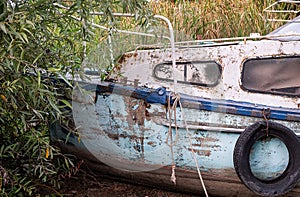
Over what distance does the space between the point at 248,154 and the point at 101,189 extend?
1.62 meters

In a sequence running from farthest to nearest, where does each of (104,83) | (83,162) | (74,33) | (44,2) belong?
(83,162) → (104,83) → (74,33) → (44,2)

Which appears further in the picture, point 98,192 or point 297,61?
point 98,192

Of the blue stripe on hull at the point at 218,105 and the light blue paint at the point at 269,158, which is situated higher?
the blue stripe on hull at the point at 218,105

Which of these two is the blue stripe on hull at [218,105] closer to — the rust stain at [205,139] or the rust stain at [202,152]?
the rust stain at [205,139]

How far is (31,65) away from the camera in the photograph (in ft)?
12.4

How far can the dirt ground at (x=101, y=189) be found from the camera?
219 inches

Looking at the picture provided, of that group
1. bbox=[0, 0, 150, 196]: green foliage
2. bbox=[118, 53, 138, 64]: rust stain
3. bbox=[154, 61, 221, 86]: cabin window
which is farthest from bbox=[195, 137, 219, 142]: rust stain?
bbox=[0, 0, 150, 196]: green foliage

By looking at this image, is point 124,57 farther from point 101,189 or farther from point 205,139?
point 101,189

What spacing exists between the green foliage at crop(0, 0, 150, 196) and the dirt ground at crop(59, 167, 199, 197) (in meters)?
0.65

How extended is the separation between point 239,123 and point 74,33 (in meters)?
1.61

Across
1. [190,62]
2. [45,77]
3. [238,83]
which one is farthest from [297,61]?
[45,77]

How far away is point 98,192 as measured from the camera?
5.61m

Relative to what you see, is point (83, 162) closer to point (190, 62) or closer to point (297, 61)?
point (190, 62)

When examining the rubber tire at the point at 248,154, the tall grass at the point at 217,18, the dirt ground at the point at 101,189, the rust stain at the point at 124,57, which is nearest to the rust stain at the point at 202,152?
the rubber tire at the point at 248,154
